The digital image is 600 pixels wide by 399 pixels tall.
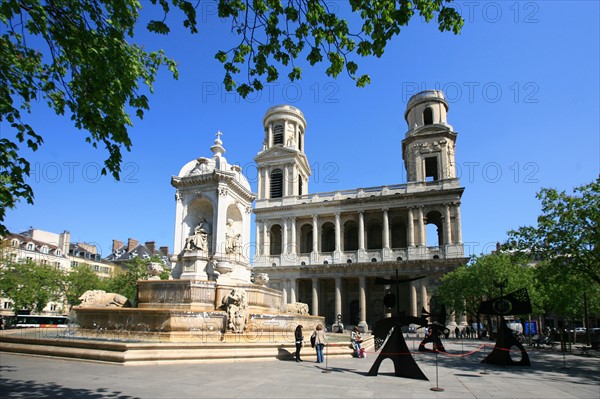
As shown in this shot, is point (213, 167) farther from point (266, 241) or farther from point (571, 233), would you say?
point (266, 241)

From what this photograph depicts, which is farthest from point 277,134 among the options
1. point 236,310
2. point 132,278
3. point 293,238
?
point 236,310

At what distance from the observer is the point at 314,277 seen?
49562 millimetres

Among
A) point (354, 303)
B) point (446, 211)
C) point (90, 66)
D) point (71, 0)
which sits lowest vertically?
point (354, 303)

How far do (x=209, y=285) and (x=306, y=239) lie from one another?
1634 inches

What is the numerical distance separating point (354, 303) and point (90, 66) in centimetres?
4838

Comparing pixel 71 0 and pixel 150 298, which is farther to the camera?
pixel 150 298

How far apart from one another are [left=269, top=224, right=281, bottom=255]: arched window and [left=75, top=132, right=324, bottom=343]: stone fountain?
114 feet

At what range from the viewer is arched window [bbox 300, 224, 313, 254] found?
55.5 metres

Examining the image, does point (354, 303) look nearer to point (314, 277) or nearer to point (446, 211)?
point (314, 277)

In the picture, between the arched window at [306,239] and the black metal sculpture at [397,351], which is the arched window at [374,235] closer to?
the arched window at [306,239]

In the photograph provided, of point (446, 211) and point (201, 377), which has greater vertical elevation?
point (446, 211)

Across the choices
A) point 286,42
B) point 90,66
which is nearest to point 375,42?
point 286,42

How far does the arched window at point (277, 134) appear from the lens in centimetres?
5975

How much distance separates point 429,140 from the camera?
51.5 metres
